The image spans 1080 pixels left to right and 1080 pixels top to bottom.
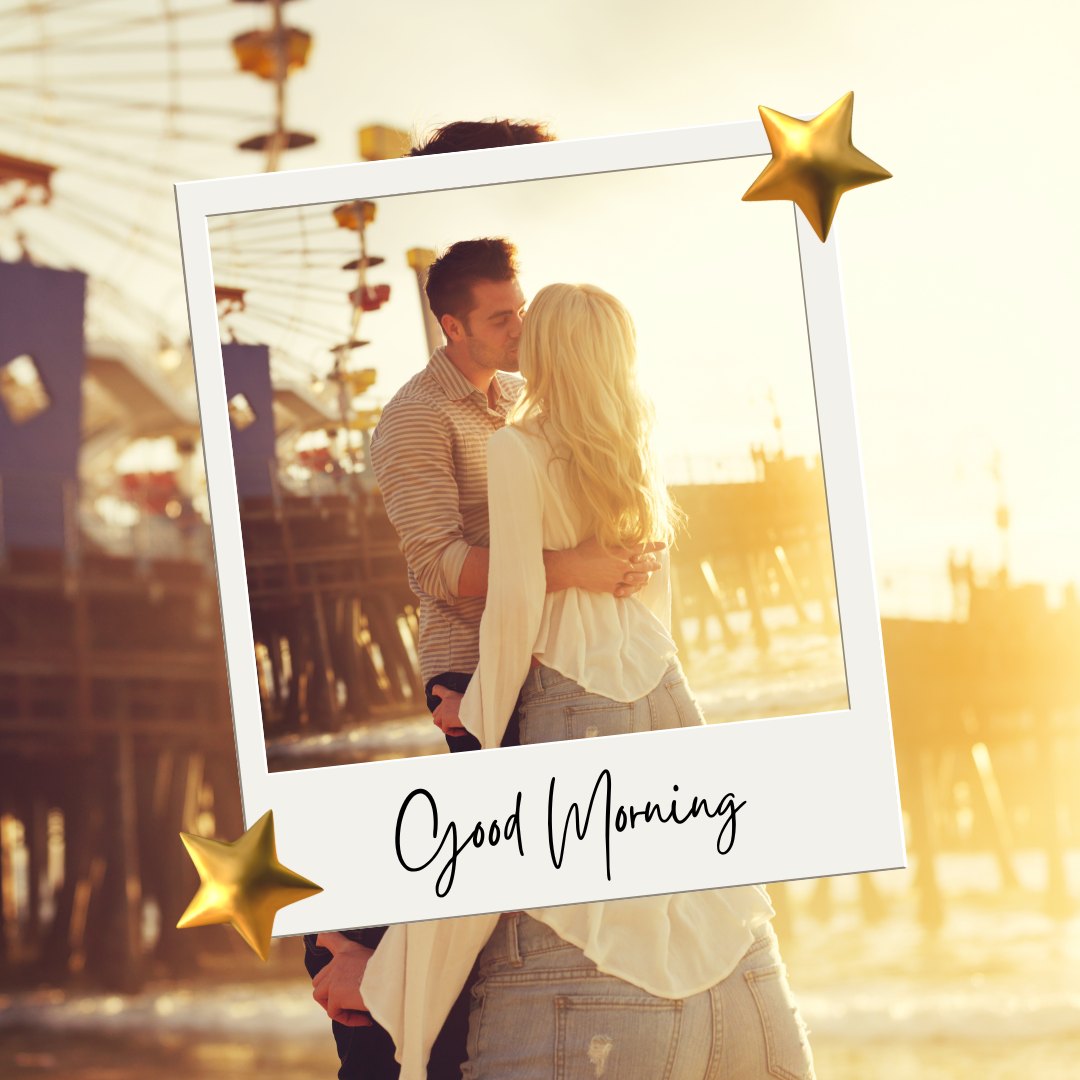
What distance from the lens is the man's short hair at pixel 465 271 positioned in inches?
42.0

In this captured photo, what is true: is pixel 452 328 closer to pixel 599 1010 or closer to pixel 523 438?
pixel 523 438

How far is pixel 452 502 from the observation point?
104 cm

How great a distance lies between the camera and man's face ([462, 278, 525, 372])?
1.05 meters

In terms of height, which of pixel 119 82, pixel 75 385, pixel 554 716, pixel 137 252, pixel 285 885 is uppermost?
pixel 119 82

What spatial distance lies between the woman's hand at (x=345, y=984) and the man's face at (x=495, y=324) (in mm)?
531

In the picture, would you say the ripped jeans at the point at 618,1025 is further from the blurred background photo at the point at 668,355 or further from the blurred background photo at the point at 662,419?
the blurred background photo at the point at 662,419

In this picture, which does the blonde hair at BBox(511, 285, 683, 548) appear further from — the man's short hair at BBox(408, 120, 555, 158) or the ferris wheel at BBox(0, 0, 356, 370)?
the ferris wheel at BBox(0, 0, 356, 370)

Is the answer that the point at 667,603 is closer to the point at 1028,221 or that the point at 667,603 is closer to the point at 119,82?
the point at 1028,221

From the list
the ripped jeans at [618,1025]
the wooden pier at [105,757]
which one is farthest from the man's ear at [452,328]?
the wooden pier at [105,757]

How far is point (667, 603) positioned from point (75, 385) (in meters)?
2.18

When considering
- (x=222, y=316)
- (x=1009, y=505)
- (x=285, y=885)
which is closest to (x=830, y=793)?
(x=285, y=885)

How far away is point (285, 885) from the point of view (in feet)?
3.26

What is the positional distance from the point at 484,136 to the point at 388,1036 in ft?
2.60

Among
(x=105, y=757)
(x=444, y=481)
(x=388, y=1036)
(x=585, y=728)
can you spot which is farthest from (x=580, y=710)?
(x=105, y=757)
